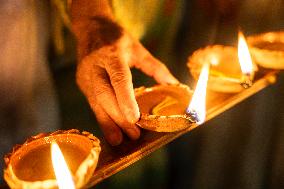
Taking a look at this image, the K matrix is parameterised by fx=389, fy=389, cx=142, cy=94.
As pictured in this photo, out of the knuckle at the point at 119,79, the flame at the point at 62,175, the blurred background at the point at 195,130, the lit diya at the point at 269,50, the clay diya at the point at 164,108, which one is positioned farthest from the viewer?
the blurred background at the point at 195,130

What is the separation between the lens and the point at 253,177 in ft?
8.35

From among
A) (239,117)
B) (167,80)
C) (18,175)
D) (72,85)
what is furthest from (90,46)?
(72,85)

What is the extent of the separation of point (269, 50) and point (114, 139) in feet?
2.88

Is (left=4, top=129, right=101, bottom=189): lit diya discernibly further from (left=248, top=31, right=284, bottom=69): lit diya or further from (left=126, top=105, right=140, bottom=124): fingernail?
(left=248, top=31, right=284, bottom=69): lit diya

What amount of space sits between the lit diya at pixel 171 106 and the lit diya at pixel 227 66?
114 millimetres

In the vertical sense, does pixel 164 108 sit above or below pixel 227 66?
below

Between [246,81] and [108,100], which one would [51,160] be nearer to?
[108,100]

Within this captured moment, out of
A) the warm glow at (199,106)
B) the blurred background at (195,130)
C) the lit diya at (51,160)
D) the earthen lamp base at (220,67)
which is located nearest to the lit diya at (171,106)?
the warm glow at (199,106)

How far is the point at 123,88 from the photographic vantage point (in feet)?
4.90

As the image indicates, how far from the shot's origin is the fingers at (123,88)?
1383 millimetres

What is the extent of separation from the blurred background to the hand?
548 mm

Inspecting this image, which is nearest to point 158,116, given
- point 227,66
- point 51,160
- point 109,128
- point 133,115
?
point 133,115

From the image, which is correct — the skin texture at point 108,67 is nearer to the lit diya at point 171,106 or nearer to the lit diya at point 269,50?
the lit diya at point 171,106

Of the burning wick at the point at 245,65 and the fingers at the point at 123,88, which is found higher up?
the burning wick at the point at 245,65
